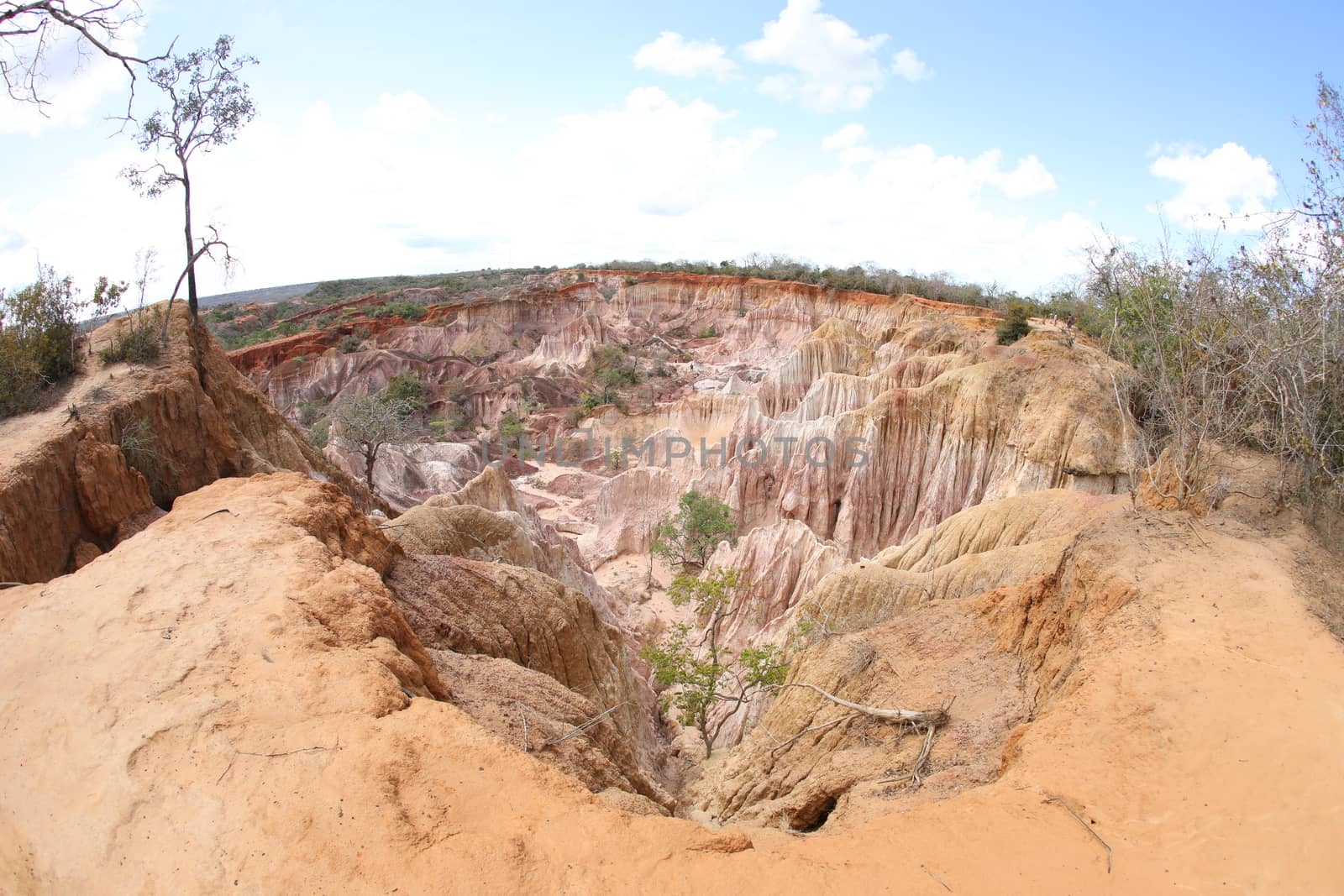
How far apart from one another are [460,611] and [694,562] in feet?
43.5

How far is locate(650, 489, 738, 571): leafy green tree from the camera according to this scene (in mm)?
19938

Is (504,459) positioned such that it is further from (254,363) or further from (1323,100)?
(1323,100)

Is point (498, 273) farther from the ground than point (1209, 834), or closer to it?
farther from the ground

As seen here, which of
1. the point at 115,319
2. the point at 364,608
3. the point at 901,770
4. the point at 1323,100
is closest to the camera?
the point at 364,608

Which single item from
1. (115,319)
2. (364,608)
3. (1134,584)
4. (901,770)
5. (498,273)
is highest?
(498,273)

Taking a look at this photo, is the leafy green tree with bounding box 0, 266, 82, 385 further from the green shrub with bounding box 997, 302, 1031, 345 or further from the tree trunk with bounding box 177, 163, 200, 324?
the green shrub with bounding box 997, 302, 1031, 345

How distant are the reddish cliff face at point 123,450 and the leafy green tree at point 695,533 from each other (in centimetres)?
1041

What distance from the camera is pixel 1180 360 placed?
8055mm

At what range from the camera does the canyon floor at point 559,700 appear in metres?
3.31

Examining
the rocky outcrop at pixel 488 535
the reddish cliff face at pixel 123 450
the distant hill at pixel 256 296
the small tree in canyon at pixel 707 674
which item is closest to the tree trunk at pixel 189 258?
the reddish cliff face at pixel 123 450

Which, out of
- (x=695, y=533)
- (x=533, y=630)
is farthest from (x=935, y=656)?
(x=695, y=533)

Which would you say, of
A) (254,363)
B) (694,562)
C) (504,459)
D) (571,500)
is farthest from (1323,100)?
(254,363)

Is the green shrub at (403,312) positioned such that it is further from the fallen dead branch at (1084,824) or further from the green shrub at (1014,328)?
the fallen dead branch at (1084,824)

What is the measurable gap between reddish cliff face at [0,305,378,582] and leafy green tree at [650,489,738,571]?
1041 centimetres
